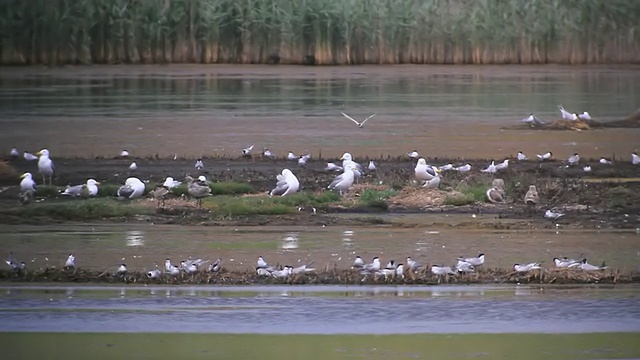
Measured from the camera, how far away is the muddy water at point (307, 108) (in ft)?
69.6

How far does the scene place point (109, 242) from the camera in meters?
12.8

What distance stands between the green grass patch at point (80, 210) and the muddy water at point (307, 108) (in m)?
5.50

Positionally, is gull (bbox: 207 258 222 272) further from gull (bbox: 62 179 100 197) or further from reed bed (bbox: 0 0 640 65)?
reed bed (bbox: 0 0 640 65)

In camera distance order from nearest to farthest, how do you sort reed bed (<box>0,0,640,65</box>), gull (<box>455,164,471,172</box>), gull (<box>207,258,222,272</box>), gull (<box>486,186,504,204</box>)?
gull (<box>207,258,222,272</box>)
gull (<box>486,186,504,204</box>)
gull (<box>455,164,471,172</box>)
reed bed (<box>0,0,640,65</box>)

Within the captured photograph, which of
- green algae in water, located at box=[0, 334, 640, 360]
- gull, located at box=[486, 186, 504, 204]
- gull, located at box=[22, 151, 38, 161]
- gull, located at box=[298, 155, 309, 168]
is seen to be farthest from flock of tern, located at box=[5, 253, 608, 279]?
gull, located at box=[22, 151, 38, 161]

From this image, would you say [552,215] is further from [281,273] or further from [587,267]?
[281,273]

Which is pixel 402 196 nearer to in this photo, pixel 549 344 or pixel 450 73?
pixel 549 344

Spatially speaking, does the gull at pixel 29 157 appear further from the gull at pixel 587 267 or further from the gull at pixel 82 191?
the gull at pixel 587 267

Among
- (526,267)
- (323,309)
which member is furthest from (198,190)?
(323,309)

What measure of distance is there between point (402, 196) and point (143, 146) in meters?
6.76

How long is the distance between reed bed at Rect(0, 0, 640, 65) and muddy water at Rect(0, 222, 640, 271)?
66.6 ft

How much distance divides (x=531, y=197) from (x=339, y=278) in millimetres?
Answer: 4484

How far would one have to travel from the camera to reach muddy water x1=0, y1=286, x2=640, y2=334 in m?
9.41

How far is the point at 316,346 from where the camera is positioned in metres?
8.93
